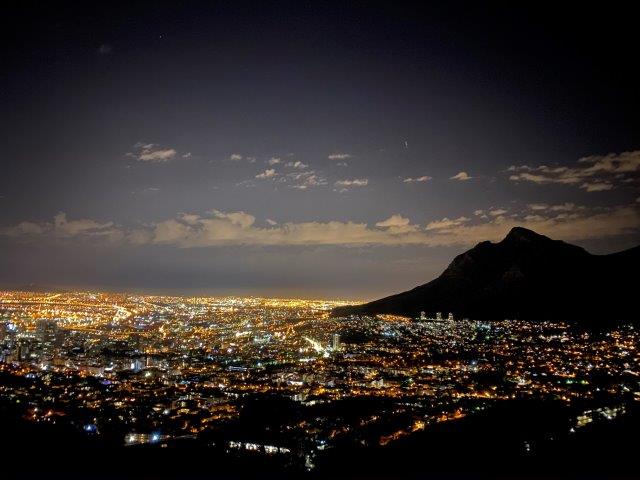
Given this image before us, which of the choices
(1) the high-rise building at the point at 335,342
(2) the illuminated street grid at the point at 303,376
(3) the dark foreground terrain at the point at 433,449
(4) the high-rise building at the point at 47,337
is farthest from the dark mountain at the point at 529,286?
(4) the high-rise building at the point at 47,337

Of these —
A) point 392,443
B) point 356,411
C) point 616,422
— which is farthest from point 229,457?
point 616,422

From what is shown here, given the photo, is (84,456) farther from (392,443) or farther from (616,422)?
(616,422)

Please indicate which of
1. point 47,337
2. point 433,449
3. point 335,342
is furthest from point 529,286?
point 47,337

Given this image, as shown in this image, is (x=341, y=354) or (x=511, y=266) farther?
(x=511, y=266)

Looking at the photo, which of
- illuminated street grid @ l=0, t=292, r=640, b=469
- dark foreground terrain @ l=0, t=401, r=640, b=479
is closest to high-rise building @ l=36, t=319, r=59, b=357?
illuminated street grid @ l=0, t=292, r=640, b=469

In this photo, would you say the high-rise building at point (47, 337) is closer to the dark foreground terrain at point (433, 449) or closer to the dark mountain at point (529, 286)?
the dark foreground terrain at point (433, 449)

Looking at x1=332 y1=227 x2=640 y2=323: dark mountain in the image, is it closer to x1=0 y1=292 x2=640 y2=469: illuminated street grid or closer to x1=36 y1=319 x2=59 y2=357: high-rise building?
x1=0 y1=292 x2=640 y2=469: illuminated street grid

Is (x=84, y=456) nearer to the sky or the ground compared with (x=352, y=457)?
nearer to the sky
